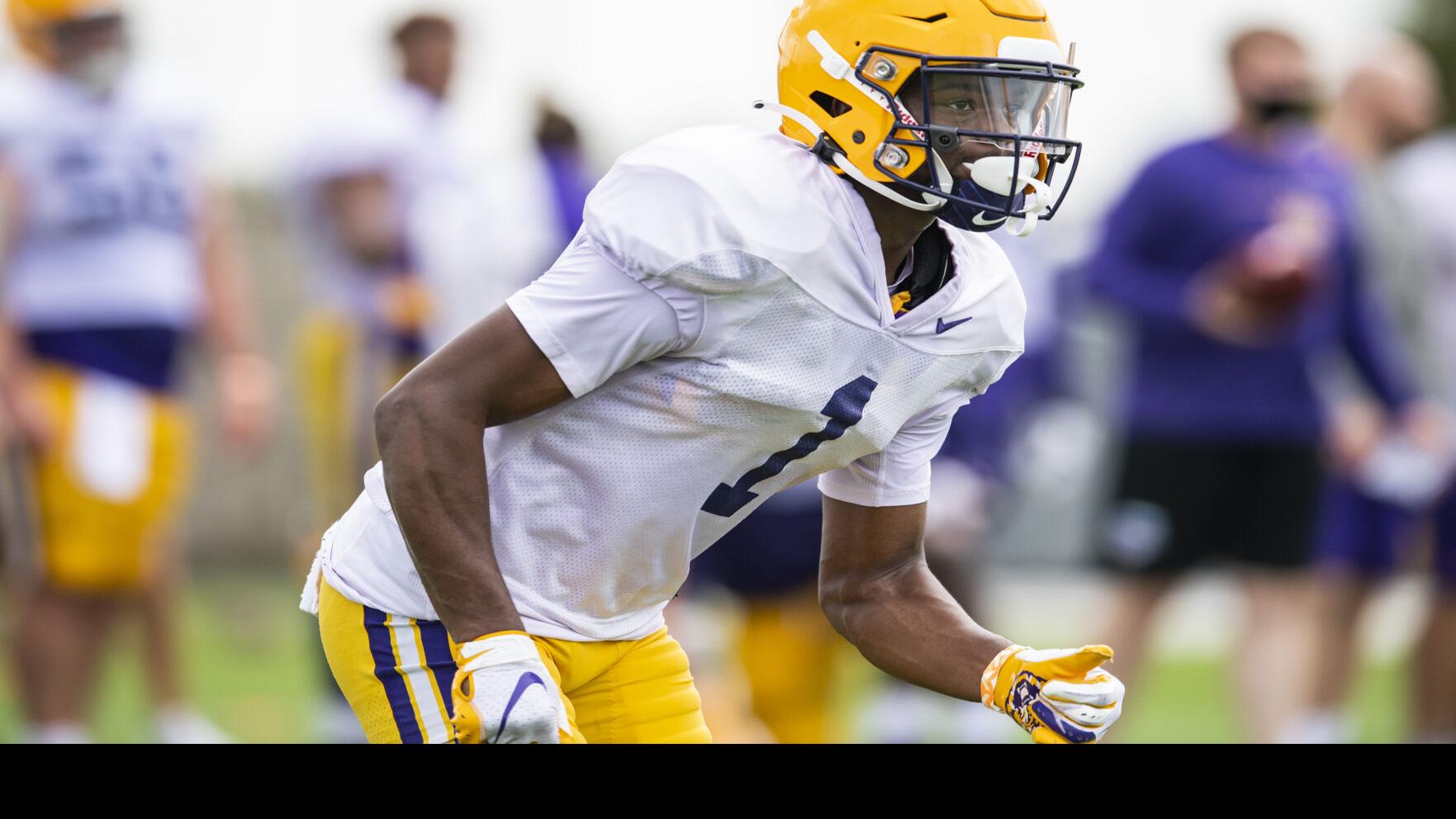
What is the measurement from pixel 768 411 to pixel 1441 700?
4.14 meters

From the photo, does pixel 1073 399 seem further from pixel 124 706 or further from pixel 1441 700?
pixel 124 706

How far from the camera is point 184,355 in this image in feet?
19.9

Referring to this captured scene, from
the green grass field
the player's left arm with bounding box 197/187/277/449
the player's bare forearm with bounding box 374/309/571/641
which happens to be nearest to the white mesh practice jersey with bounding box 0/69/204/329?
the player's left arm with bounding box 197/187/277/449

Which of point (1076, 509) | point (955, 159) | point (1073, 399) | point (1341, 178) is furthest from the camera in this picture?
point (1076, 509)

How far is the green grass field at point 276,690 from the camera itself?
21.1 feet

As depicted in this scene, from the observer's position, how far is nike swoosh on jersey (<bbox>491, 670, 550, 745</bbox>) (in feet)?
8.13

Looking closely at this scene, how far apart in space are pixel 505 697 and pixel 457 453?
32cm

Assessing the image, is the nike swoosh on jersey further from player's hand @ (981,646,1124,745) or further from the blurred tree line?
the blurred tree line

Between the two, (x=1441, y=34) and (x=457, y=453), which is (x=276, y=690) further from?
(x=1441, y=34)

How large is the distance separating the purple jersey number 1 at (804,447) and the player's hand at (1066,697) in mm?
413

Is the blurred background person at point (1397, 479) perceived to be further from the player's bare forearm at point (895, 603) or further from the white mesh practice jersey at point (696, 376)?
the white mesh practice jersey at point (696, 376)

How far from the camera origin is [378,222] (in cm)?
623
